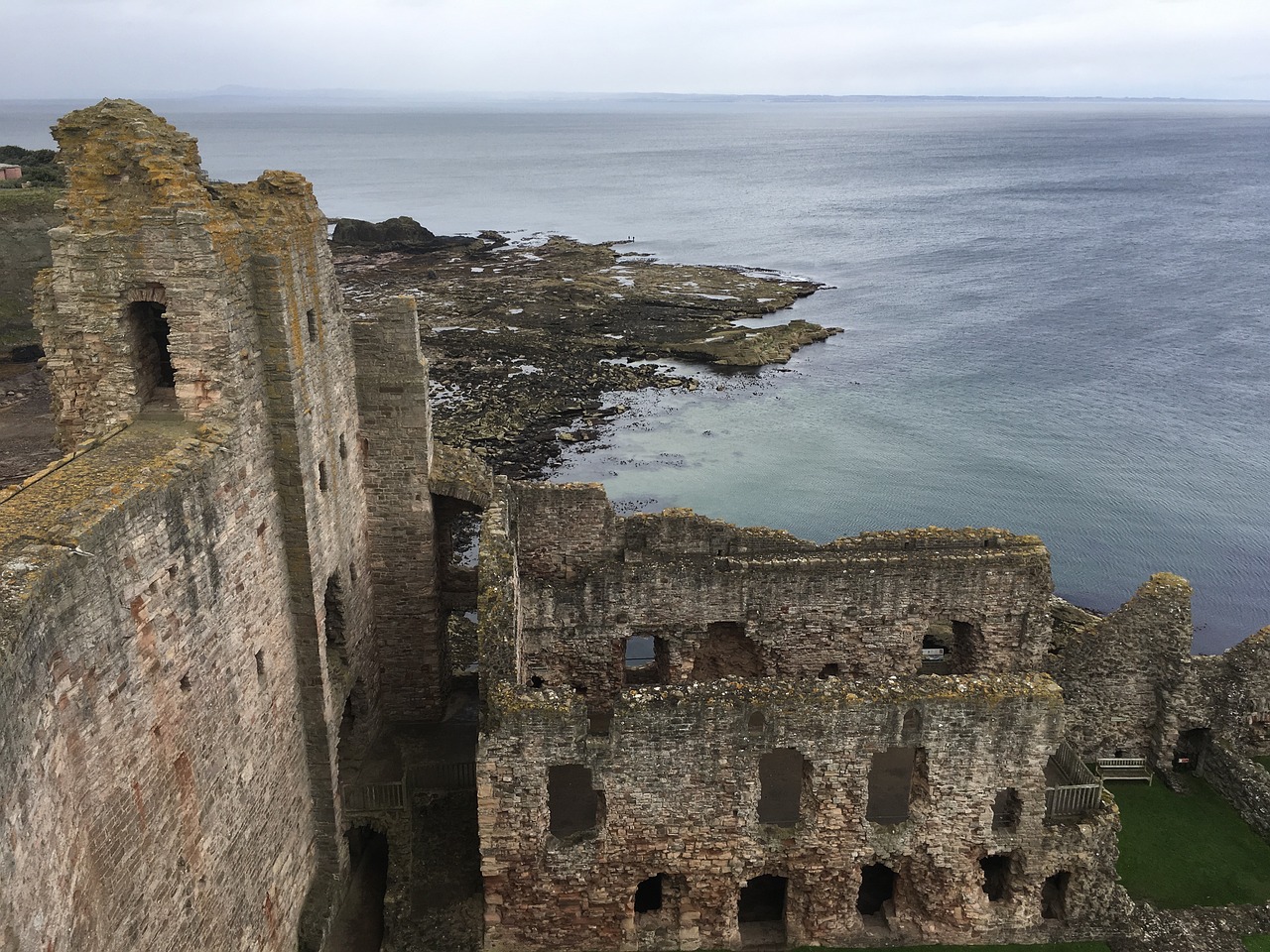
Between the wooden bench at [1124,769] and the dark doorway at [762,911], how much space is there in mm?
7082

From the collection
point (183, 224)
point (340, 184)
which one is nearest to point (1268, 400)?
point (183, 224)

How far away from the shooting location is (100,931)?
8.95m

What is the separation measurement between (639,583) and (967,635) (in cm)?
585

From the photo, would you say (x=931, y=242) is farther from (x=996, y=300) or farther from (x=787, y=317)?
(x=787, y=317)

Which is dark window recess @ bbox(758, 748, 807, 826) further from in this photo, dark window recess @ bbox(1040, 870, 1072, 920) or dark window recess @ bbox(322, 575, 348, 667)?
dark window recess @ bbox(322, 575, 348, 667)

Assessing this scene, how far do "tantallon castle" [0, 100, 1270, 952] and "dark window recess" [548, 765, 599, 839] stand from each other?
6 cm

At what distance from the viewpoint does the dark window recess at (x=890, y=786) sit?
586 inches

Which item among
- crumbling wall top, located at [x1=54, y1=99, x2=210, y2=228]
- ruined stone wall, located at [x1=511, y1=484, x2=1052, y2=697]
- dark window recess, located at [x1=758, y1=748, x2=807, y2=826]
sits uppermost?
crumbling wall top, located at [x1=54, y1=99, x2=210, y2=228]

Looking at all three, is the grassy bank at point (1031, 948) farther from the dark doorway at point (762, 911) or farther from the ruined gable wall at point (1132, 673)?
the ruined gable wall at point (1132, 673)

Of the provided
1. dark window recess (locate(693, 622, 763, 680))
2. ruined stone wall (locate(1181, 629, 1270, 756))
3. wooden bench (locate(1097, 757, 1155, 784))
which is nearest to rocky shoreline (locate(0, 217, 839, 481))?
dark window recess (locate(693, 622, 763, 680))

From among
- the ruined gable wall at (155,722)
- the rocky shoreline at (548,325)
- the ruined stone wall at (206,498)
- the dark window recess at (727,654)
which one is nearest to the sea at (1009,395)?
the rocky shoreline at (548,325)

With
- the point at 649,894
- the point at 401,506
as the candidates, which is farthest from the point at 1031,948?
the point at 401,506

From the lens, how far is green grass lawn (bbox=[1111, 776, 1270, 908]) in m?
15.7

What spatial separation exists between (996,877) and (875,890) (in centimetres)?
184
